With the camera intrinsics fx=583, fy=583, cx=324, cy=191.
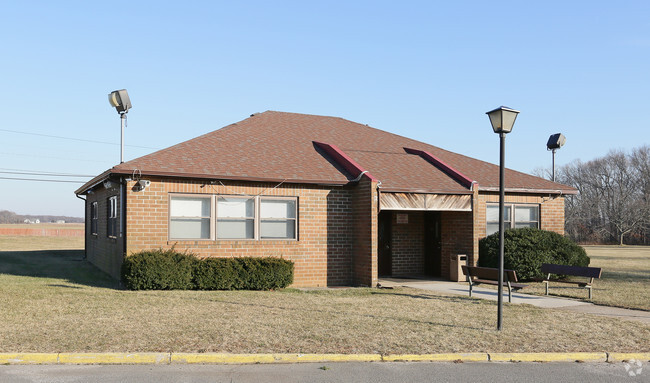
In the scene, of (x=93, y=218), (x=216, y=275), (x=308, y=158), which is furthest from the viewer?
(x=93, y=218)

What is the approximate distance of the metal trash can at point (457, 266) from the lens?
17.9 metres

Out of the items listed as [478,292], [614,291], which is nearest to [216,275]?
[478,292]

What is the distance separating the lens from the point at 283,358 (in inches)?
296

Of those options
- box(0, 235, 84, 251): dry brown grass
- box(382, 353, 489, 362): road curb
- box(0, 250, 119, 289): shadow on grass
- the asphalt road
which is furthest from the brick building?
box(0, 235, 84, 251): dry brown grass

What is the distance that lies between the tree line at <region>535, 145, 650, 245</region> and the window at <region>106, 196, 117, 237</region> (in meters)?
66.0

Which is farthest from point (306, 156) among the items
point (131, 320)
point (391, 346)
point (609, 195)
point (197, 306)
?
point (609, 195)

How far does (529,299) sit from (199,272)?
7923 mm

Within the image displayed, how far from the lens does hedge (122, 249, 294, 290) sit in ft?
45.2

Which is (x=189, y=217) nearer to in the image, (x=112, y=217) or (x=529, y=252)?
(x=112, y=217)

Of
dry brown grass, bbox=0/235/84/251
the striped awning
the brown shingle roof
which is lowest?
dry brown grass, bbox=0/235/84/251

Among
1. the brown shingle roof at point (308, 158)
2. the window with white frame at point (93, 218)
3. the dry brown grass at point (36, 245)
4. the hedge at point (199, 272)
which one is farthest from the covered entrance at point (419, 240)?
the dry brown grass at point (36, 245)

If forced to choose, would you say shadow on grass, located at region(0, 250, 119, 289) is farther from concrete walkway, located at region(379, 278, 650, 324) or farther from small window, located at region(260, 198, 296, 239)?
concrete walkway, located at region(379, 278, 650, 324)

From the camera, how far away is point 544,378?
22.8 ft

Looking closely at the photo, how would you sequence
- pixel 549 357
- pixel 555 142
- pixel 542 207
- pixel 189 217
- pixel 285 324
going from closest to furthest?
pixel 549 357 < pixel 285 324 < pixel 189 217 < pixel 542 207 < pixel 555 142
